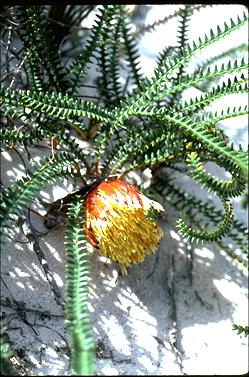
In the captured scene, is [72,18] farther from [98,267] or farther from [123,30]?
[98,267]

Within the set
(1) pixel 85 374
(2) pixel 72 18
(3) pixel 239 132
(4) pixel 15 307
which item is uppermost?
(2) pixel 72 18

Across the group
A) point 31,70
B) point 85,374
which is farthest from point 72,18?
point 85,374

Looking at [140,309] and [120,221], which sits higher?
[120,221]

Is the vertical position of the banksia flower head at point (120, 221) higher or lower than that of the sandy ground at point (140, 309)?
higher

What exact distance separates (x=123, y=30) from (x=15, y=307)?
80cm

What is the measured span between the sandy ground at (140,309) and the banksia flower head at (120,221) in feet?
0.47

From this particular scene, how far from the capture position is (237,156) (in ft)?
3.69

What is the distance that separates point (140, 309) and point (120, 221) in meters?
0.26

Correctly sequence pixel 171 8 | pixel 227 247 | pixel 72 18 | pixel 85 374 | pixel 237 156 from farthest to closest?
pixel 171 8, pixel 72 18, pixel 227 247, pixel 237 156, pixel 85 374

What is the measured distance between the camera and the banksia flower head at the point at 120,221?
4.22ft

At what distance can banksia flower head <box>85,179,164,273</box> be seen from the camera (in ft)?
4.22

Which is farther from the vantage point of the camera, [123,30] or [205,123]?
[123,30]

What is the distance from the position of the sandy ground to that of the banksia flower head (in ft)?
0.47

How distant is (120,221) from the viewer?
1.28 metres
